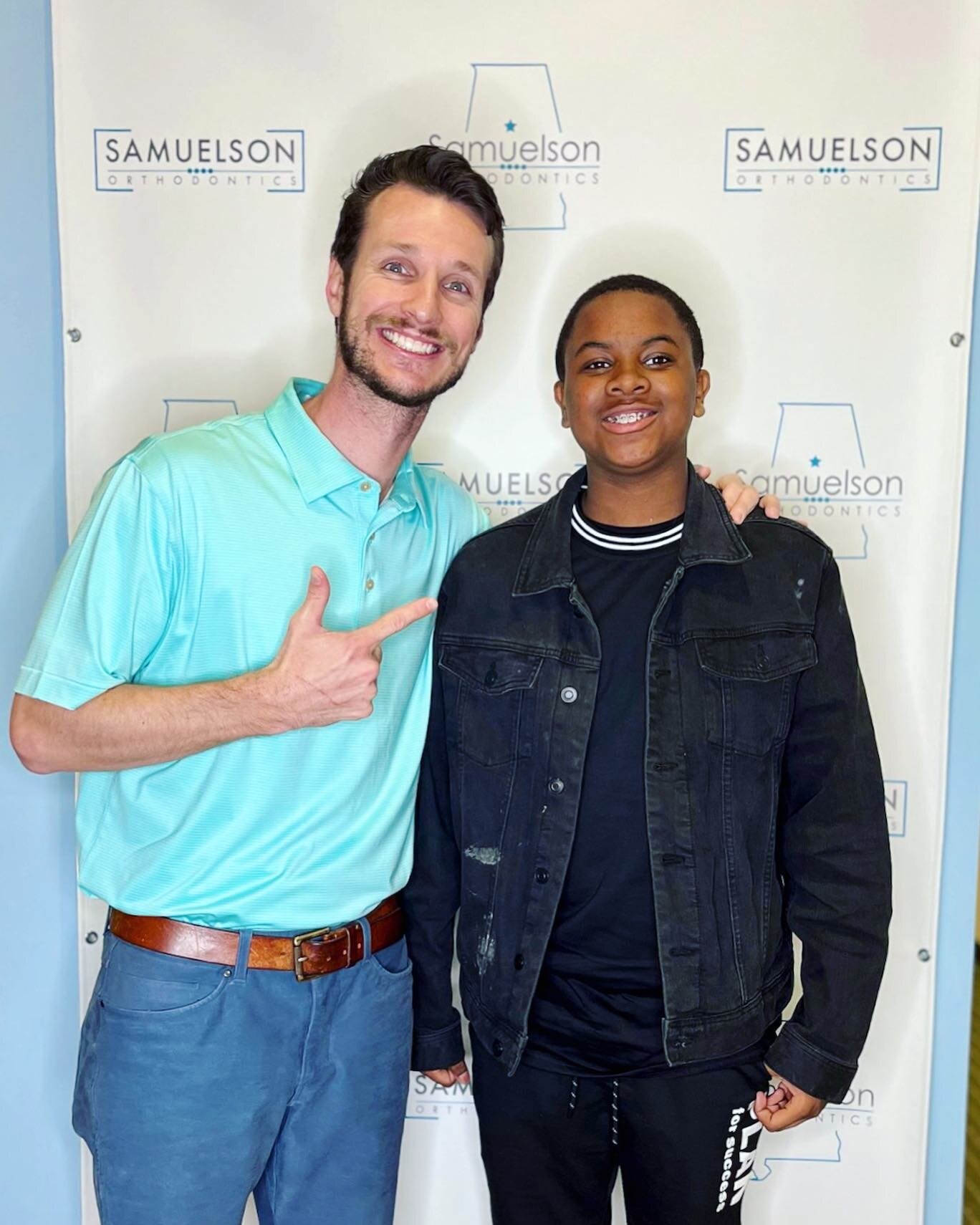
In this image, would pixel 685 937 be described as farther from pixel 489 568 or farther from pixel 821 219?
pixel 821 219

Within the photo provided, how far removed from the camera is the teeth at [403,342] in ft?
4.72

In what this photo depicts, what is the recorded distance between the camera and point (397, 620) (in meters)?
1.28

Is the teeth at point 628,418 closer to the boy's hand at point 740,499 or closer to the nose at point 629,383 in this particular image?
the nose at point 629,383

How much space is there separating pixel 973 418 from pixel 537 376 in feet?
2.52

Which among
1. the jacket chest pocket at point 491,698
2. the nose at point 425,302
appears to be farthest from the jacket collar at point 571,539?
the nose at point 425,302

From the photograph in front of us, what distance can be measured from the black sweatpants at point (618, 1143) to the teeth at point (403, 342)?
3.32 feet

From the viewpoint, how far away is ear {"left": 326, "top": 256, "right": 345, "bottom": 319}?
1.53m

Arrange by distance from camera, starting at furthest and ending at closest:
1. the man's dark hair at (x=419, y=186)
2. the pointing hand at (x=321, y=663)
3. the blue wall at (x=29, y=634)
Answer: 1. the blue wall at (x=29, y=634)
2. the man's dark hair at (x=419, y=186)
3. the pointing hand at (x=321, y=663)

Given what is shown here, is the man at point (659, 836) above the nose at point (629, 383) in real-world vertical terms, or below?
below

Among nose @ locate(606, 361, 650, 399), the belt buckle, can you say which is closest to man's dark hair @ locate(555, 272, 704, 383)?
nose @ locate(606, 361, 650, 399)

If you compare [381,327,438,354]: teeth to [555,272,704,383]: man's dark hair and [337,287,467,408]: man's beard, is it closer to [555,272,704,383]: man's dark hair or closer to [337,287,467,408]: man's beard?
[337,287,467,408]: man's beard

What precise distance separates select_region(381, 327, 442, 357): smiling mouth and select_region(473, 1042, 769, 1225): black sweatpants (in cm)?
101

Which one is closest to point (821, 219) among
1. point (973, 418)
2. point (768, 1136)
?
point (973, 418)

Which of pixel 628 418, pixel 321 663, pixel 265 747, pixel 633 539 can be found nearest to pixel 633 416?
pixel 628 418
